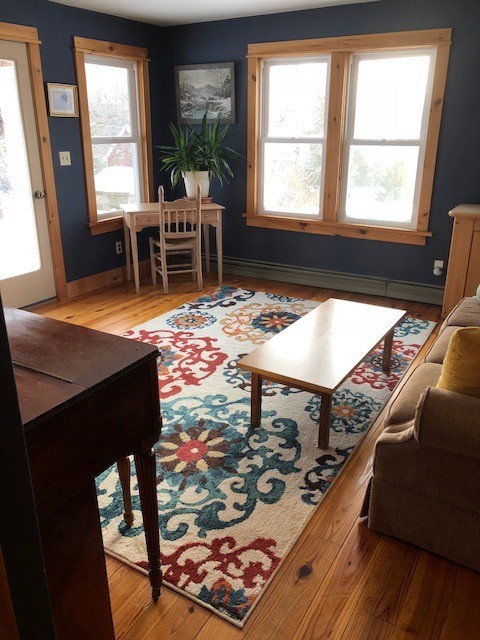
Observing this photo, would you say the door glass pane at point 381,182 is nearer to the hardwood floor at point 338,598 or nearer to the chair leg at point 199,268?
the chair leg at point 199,268

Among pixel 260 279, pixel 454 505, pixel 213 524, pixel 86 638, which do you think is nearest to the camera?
pixel 86 638

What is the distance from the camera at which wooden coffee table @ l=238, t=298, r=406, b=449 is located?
2.38 metres

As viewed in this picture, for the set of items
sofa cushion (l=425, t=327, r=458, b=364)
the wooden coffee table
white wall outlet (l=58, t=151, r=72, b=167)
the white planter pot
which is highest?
white wall outlet (l=58, t=151, r=72, b=167)

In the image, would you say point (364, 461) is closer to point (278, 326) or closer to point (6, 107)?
point (278, 326)

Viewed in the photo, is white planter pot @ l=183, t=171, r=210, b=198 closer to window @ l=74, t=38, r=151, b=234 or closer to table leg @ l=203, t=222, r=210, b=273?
table leg @ l=203, t=222, r=210, b=273

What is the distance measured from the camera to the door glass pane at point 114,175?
187 inches

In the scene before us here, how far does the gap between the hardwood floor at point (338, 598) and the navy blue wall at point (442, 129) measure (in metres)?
2.92

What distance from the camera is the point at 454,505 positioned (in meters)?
1.73

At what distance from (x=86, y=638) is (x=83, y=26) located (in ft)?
14.5

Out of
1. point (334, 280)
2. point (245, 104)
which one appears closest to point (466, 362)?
point (334, 280)

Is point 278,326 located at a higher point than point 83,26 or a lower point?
lower

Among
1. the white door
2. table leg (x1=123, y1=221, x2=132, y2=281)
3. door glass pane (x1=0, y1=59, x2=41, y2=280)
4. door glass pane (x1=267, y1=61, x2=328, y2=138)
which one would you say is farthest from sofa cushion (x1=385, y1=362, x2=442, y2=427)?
table leg (x1=123, y1=221, x2=132, y2=281)

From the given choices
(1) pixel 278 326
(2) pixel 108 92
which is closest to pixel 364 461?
(1) pixel 278 326

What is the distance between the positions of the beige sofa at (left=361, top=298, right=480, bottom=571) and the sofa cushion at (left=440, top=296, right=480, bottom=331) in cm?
104
